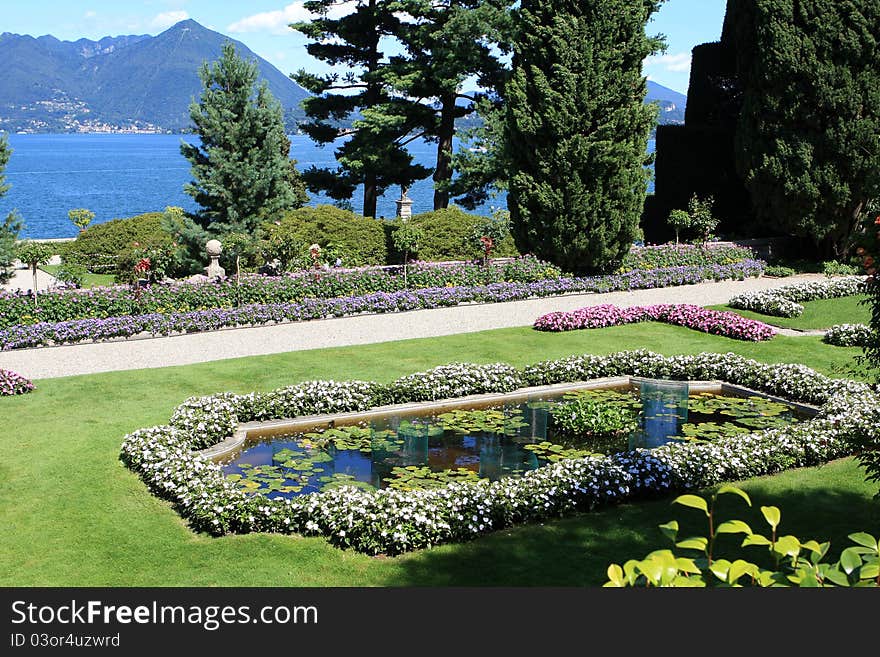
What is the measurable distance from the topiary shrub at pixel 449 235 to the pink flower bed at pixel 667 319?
6.33 m

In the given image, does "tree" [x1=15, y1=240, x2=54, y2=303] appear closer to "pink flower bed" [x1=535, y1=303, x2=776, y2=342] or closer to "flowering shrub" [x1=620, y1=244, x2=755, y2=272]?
"pink flower bed" [x1=535, y1=303, x2=776, y2=342]

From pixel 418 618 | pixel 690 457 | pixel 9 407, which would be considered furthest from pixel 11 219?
pixel 418 618

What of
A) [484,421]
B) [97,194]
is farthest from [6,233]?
[97,194]

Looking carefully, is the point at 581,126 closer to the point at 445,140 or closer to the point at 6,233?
the point at 445,140

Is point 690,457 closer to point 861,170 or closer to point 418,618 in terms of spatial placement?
point 418,618

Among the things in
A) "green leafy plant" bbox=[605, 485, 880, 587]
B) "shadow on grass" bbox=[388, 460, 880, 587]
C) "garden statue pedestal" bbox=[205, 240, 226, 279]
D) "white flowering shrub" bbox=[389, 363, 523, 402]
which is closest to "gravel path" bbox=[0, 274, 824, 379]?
"white flowering shrub" bbox=[389, 363, 523, 402]

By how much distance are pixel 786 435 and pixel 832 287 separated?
11.0m

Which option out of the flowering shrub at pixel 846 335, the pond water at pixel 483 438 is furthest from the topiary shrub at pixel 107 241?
the flowering shrub at pixel 846 335

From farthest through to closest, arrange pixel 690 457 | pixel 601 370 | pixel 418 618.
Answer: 1. pixel 601 370
2. pixel 690 457
3. pixel 418 618

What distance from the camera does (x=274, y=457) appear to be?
9.27 meters

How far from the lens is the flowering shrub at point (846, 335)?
13930mm

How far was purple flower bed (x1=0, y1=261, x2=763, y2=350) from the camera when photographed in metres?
14.4

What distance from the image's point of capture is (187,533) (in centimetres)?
727

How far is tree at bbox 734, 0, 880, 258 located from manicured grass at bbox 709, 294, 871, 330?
13.5 feet
